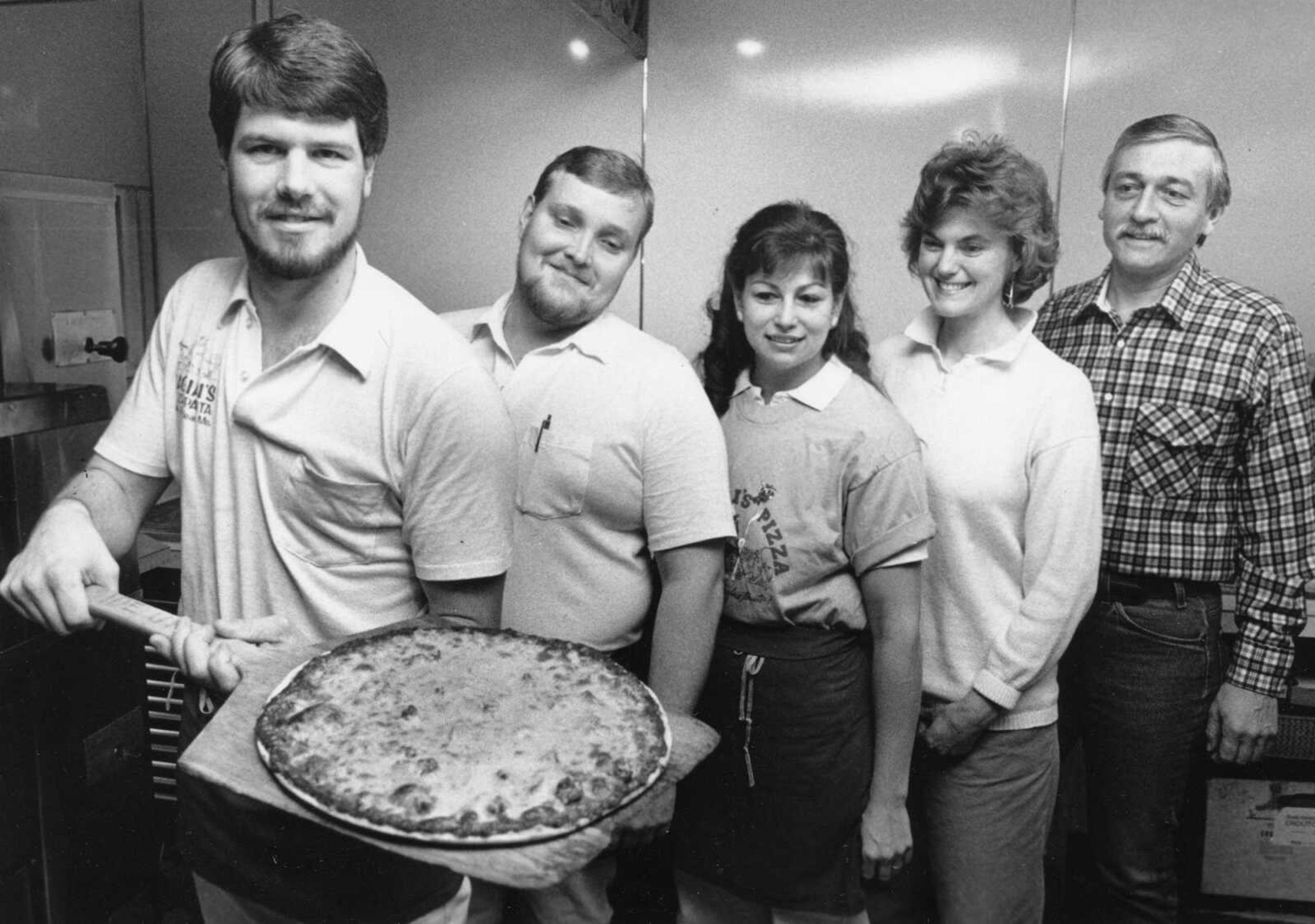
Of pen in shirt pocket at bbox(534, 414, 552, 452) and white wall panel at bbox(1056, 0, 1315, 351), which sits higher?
white wall panel at bbox(1056, 0, 1315, 351)

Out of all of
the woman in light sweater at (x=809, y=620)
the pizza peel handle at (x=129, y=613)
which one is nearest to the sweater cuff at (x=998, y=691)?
the woman in light sweater at (x=809, y=620)

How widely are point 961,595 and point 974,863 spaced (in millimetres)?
428

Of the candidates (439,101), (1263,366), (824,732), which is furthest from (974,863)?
(439,101)

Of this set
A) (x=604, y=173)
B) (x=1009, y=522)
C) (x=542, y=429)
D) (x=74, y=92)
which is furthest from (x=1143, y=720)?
(x=74, y=92)

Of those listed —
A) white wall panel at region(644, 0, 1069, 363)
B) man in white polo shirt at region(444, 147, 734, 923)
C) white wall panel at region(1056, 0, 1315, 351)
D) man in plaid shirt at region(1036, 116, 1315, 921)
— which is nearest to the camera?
man in white polo shirt at region(444, 147, 734, 923)

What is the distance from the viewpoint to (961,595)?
1637 millimetres

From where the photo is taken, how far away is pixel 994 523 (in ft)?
5.24

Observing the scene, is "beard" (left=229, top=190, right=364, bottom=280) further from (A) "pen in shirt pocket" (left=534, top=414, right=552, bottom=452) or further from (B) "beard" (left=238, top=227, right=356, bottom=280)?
(A) "pen in shirt pocket" (left=534, top=414, right=552, bottom=452)

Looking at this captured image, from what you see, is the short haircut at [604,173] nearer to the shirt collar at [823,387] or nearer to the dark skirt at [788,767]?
the shirt collar at [823,387]

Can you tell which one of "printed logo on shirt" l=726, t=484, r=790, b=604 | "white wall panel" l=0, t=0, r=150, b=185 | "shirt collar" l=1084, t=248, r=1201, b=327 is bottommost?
"printed logo on shirt" l=726, t=484, r=790, b=604

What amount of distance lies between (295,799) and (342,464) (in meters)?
0.39

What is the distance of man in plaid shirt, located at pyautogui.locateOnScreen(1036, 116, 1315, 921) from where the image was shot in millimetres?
1729

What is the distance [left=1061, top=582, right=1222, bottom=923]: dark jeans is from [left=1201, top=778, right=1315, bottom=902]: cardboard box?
0.59 m

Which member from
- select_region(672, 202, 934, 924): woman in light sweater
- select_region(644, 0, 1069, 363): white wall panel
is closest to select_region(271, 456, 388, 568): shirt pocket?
select_region(672, 202, 934, 924): woman in light sweater
